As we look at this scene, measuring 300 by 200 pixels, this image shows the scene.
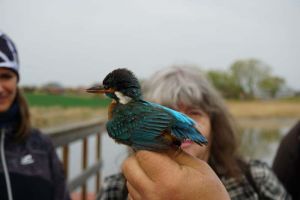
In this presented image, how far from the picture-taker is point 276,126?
301 centimetres

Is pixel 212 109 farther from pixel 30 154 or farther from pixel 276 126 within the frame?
pixel 276 126

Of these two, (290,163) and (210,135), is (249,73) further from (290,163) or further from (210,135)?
(290,163)

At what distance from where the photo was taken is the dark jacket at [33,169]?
182 centimetres

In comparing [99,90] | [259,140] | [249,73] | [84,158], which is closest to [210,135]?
[249,73]

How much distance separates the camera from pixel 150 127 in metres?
0.76

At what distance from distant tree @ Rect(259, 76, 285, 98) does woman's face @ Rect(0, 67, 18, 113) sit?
1.25 m

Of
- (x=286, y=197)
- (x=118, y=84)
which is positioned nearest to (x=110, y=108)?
(x=118, y=84)

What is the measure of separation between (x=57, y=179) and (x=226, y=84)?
1.08 m

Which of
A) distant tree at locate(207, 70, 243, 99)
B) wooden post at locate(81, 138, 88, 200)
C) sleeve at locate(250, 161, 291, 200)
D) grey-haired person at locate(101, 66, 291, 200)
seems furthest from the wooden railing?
sleeve at locate(250, 161, 291, 200)

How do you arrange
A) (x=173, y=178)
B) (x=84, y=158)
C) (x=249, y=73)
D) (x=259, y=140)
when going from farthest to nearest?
(x=84, y=158), (x=259, y=140), (x=249, y=73), (x=173, y=178)

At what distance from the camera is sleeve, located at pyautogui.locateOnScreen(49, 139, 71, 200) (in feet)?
6.59

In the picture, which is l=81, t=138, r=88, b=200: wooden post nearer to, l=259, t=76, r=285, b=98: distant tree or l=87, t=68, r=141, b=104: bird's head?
l=259, t=76, r=285, b=98: distant tree

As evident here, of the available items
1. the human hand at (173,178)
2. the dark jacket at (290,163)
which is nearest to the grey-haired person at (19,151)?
the human hand at (173,178)

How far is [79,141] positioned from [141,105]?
2.36 metres
